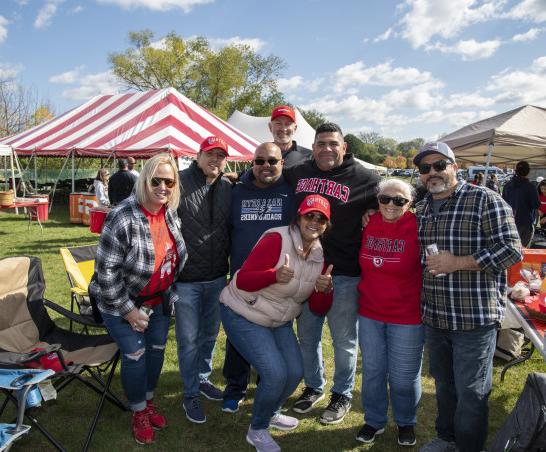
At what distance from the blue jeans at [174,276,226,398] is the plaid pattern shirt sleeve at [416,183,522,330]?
1.54m

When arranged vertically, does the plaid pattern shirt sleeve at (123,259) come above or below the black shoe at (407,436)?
above

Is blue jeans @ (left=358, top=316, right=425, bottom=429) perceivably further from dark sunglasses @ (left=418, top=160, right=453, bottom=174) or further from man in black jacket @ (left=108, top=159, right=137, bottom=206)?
man in black jacket @ (left=108, top=159, right=137, bottom=206)

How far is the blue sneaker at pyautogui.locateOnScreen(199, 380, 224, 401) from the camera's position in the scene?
11.3ft

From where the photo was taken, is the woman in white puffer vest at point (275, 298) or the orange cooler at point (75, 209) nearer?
the woman in white puffer vest at point (275, 298)

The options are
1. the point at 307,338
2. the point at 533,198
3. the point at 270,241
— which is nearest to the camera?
the point at 270,241

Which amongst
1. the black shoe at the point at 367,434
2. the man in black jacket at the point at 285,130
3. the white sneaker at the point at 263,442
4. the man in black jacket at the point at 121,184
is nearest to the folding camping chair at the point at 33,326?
the white sneaker at the point at 263,442

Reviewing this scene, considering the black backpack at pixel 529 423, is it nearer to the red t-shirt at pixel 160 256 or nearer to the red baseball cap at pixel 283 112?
the red t-shirt at pixel 160 256

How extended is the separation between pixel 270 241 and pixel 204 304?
0.95 m

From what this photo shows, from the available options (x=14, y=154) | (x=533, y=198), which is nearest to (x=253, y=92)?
(x=14, y=154)

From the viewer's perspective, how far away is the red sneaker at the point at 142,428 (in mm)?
2852

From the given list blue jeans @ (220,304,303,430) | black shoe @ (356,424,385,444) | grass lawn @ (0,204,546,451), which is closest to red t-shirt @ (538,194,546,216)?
grass lawn @ (0,204,546,451)

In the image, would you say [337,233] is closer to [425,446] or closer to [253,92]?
[425,446]

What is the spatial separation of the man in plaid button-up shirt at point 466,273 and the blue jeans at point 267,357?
848 millimetres

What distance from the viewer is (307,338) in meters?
3.19
